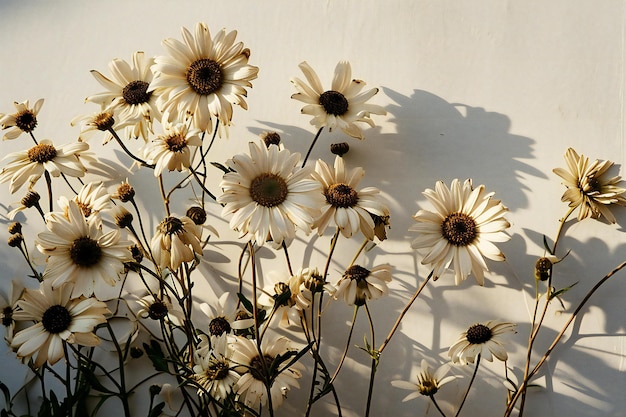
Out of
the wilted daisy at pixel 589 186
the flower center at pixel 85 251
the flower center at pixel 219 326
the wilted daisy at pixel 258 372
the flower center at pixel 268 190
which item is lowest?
the wilted daisy at pixel 258 372

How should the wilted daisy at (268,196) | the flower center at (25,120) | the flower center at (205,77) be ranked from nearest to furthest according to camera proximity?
the wilted daisy at (268,196) → the flower center at (205,77) → the flower center at (25,120)

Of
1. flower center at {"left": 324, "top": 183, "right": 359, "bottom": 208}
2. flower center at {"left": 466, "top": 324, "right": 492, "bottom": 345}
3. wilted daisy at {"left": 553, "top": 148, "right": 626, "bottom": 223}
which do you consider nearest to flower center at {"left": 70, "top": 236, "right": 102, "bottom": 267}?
flower center at {"left": 324, "top": 183, "right": 359, "bottom": 208}

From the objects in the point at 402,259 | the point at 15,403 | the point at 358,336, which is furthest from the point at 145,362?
the point at 402,259

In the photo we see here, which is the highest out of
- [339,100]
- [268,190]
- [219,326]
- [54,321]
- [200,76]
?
[339,100]

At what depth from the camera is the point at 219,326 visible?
118cm

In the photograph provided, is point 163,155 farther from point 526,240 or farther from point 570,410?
point 570,410

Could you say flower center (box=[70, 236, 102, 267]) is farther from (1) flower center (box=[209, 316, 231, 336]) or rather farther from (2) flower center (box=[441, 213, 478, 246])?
(2) flower center (box=[441, 213, 478, 246])

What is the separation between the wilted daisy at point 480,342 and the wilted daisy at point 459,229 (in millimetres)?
99

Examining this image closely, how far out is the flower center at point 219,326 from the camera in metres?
1.17

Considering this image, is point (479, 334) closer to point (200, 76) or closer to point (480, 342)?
point (480, 342)

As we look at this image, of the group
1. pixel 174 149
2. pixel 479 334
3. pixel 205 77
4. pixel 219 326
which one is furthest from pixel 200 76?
pixel 479 334

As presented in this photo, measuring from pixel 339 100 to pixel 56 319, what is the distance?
1.89ft

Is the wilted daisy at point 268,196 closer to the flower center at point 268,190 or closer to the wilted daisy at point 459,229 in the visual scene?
the flower center at point 268,190

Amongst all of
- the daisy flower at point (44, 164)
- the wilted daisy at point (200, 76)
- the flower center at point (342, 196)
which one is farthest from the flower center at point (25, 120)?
the flower center at point (342, 196)
